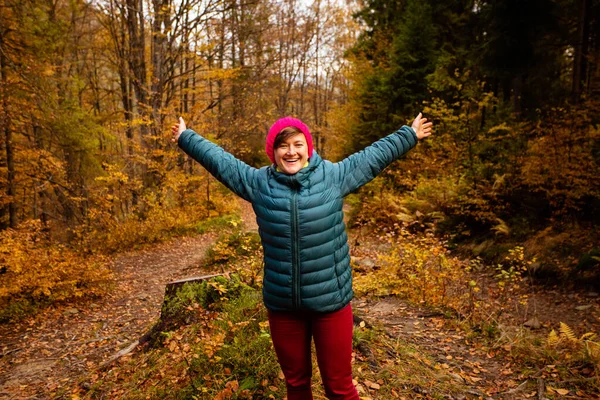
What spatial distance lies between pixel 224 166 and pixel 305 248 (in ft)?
2.61

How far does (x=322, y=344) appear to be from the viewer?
2.15 m

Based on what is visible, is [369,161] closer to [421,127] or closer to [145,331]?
[421,127]

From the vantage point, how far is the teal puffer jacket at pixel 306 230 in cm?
209

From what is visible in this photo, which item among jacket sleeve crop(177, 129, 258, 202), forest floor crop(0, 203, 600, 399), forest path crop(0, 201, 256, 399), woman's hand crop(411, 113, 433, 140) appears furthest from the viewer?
forest path crop(0, 201, 256, 399)

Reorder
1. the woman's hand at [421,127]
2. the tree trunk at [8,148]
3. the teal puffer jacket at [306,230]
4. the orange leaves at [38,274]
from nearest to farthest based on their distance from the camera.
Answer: the teal puffer jacket at [306,230], the woman's hand at [421,127], the orange leaves at [38,274], the tree trunk at [8,148]

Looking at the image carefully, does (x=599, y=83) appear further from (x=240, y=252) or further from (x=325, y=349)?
(x=325, y=349)

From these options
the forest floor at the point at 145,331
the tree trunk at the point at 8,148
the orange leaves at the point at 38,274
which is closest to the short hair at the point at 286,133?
the forest floor at the point at 145,331

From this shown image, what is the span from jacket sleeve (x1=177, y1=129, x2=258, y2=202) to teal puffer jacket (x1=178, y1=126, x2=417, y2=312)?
1 centimetres

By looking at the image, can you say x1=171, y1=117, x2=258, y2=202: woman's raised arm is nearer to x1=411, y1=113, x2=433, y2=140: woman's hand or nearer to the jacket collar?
the jacket collar

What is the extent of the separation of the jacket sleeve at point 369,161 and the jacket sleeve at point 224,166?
0.57 metres

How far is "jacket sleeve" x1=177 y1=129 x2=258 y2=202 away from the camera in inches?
90.7

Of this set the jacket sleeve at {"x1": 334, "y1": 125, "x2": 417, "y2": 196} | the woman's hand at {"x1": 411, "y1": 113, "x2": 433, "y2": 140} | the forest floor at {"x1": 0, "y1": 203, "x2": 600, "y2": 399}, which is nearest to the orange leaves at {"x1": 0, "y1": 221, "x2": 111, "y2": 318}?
the forest floor at {"x1": 0, "y1": 203, "x2": 600, "y2": 399}

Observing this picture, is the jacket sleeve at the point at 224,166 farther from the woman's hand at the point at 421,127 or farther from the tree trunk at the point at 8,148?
the tree trunk at the point at 8,148

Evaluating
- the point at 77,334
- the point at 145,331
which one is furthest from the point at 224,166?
the point at 77,334
